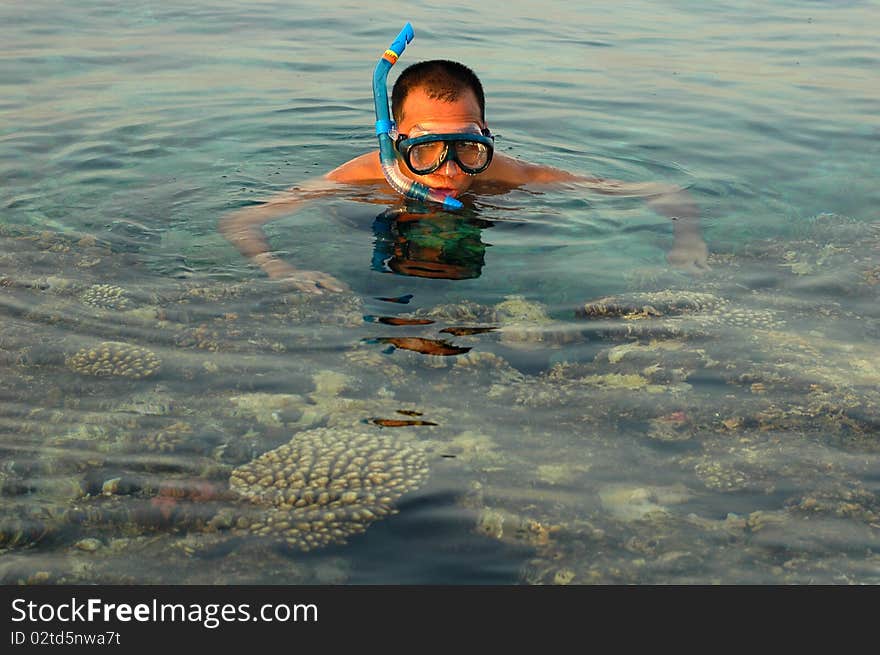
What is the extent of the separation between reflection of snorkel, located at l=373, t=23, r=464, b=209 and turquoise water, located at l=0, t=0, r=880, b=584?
0.19 metres

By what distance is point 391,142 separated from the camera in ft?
14.3

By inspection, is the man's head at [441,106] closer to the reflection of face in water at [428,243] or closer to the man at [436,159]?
the man at [436,159]

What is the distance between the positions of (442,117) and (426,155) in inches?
7.5

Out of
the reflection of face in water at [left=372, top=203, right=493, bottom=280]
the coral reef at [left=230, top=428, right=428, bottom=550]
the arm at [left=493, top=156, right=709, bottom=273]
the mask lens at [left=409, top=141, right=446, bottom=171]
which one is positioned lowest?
the coral reef at [left=230, top=428, right=428, bottom=550]

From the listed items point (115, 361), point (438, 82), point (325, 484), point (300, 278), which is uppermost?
point (438, 82)

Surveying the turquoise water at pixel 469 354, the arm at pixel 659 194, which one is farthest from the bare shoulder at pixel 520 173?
the turquoise water at pixel 469 354

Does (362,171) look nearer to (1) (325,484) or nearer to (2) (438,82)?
(2) (438,82)

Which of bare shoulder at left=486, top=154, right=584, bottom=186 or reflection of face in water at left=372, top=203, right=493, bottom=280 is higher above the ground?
bare shoulder at left=486, top=154, right=584, bottom=186

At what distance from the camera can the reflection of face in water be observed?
3908 mm

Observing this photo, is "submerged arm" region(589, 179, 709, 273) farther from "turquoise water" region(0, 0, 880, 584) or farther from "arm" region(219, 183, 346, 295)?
"arm" region(219, 183, 346, 295)

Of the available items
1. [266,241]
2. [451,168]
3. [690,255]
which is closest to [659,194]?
[690,255]

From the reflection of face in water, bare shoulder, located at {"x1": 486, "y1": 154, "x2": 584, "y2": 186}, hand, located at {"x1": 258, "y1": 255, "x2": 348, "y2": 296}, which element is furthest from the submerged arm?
hand, located at {"x1": 258, "y1": 255, "x2": 348, "y2": 296}
